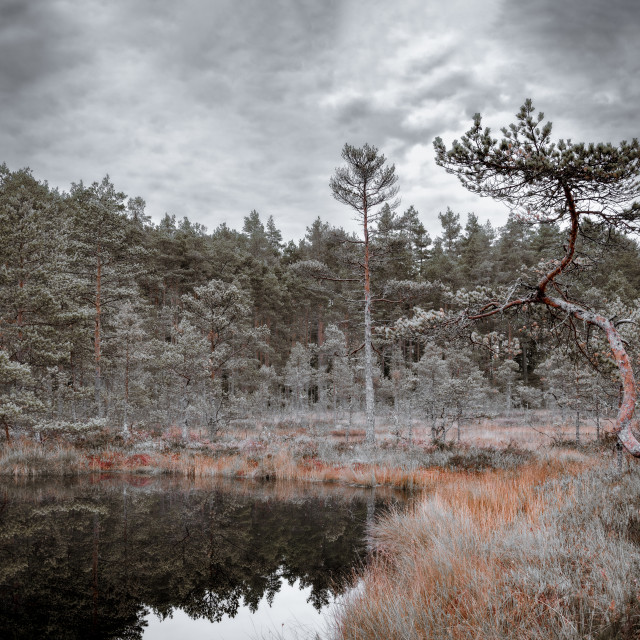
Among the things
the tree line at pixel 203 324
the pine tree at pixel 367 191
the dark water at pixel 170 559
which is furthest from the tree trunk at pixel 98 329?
the pine tree at pixel 367 191

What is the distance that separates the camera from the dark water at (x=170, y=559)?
16.7 feet

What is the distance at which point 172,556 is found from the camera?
Result: 23.2ft

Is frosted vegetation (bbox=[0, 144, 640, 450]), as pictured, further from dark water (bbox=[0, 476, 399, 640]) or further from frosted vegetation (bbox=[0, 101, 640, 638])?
dark water (bbox=[0, 476, 399, 640])

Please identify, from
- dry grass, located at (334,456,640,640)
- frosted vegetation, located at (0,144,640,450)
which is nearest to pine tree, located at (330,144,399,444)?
Result: frosted vegetation, located at (0,144,640,450)

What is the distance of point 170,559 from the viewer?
693 cm

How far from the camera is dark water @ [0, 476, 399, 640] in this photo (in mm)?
5098

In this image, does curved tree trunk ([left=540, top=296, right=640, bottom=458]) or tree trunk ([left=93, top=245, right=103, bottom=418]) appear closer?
curved tree trunk ([left=540, top=296, right=640, bottom=458])

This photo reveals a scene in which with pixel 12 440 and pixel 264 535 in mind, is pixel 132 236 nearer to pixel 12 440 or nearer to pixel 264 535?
pixel 12 440

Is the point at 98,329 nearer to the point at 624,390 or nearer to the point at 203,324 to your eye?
the point at 203,324

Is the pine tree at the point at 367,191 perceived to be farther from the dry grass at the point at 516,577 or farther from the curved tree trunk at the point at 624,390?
the curved tree trunk at the point at 624,390

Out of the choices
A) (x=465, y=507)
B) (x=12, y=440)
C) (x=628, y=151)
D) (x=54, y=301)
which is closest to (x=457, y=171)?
(x=628, y=151)

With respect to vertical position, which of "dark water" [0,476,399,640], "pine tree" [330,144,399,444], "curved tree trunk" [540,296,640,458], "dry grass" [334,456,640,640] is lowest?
"dark water" [0,476,399,640]

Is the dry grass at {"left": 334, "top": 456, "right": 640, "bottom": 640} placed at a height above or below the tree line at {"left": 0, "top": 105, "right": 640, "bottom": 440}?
below

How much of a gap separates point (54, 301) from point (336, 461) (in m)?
12.1
